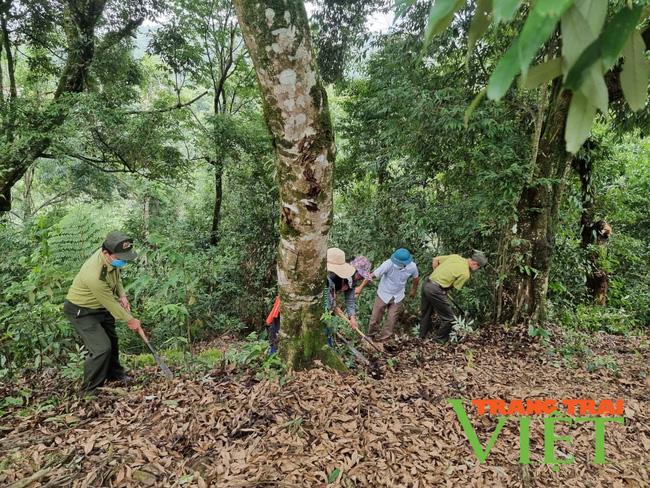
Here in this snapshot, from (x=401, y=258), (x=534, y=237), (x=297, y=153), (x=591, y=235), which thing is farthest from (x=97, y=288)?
(x=591, y=235)

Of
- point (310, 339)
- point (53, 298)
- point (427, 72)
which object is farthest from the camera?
point (427, 72)

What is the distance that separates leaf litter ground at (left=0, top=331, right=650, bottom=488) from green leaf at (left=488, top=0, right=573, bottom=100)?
233 centimetres

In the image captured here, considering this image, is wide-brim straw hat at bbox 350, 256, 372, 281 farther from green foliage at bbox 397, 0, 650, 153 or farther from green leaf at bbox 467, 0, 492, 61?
green foliage at bbox 397, 0, 650, 153

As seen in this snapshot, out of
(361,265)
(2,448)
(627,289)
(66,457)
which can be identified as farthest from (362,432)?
(627,289)

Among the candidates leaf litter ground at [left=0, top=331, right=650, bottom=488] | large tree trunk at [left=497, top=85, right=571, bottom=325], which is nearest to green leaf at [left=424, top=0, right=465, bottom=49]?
leaf litter ground at [left=0, top=331, right=650, bottom=488]

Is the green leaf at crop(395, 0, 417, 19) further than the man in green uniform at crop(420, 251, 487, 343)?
No

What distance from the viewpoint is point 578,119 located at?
683 millimetres

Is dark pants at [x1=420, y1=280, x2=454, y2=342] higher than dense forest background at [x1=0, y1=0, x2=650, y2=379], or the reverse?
dense forest background at [x1=0, y1=0, x2=650, y2=379]

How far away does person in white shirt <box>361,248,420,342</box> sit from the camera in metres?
5.77

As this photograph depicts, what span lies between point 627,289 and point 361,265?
664 cm

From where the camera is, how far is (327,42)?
738 centimetres

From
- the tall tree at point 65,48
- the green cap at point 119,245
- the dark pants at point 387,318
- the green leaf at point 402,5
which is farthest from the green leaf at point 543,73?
the tall tree at point 65,48

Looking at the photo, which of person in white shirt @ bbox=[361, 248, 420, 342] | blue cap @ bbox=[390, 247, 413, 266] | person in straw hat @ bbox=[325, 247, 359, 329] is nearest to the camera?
person in straw hat @ bbox=[325, 247, 359, 329]

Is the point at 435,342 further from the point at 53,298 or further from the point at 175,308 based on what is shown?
the point at 53,298
